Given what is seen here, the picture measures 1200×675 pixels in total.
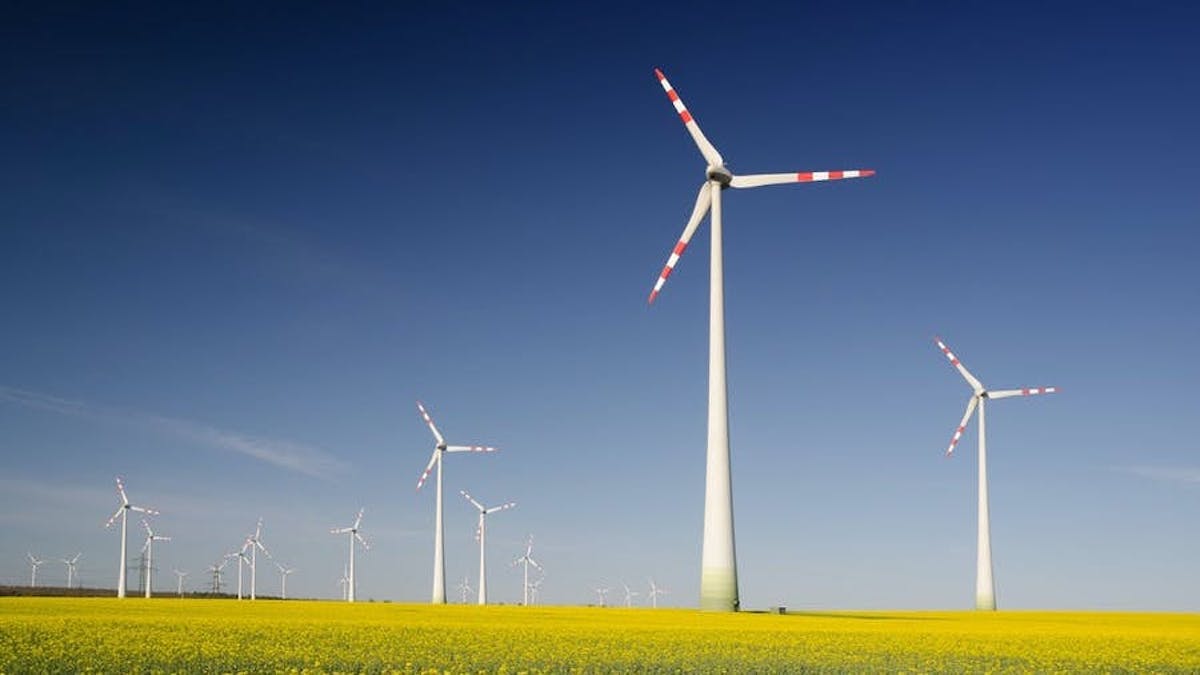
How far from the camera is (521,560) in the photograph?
18762cm

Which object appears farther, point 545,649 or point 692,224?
point 692,224

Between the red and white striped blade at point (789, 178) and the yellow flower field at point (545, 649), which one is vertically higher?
the red and white striped blade at point (789, 178)

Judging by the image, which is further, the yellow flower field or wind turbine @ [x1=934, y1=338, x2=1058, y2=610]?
wind turbine @ [x1=934, y1=338, x2=1058, y2=610]

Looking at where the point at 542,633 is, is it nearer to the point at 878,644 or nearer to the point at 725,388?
the point at 878,644

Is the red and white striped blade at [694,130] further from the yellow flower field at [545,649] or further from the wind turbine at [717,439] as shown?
the yellow flower field at [545,649]

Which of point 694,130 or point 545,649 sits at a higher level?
point 694,130

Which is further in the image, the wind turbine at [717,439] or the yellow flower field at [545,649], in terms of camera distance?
the wind turbine at [717,439]

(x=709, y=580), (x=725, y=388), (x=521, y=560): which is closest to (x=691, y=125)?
(x=725, y=388)

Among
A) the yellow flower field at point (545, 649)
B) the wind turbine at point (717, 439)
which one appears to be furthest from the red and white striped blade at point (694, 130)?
the yellow flower field at point (545, 649)

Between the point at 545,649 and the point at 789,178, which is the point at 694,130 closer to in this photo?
the point at 789,178

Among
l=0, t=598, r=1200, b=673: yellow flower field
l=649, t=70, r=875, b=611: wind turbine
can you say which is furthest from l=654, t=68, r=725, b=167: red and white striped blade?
l=0, t=598, r=1200, b=673: yellow flower field

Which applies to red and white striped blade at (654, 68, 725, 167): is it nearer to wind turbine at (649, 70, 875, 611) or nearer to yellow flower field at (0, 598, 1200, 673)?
wind turbine at (649, 70, 875, 611)

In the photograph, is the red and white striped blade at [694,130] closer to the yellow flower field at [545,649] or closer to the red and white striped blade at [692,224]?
the red and white striped blade at [692,224]

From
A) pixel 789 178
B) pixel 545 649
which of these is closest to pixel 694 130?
pixel 789 178
